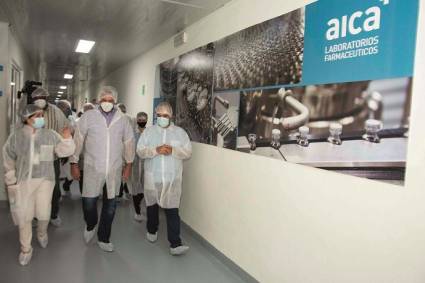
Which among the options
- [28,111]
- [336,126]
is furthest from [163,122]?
[336,126]

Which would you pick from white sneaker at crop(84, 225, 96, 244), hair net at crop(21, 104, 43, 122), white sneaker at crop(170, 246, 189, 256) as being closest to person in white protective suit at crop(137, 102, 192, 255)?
white sneaker at crop(170, 246, 189, 256)

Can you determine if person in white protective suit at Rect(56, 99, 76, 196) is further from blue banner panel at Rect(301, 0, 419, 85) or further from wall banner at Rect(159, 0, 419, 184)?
blue banner panel at Rect(301, 0, 419, 85)

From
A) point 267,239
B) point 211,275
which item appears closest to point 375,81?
point 267,239

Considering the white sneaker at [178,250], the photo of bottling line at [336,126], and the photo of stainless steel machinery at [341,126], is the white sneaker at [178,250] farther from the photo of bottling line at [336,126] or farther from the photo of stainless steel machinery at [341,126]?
the photo of stainless steel machinery at [341,126]

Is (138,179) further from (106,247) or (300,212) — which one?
(300,212)

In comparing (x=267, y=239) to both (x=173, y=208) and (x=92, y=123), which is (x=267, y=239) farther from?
(x=92, y=123)

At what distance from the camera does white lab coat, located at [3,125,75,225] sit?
2.82 m

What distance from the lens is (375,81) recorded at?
5.53ft

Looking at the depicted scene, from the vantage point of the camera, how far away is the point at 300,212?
7.20ft

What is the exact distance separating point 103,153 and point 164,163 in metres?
0.55

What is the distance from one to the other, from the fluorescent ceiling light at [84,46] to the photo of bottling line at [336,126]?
11.5 feet

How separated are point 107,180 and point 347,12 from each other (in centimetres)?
Result: 238

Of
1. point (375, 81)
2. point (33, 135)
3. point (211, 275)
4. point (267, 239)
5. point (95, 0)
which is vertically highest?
point (95, 0)

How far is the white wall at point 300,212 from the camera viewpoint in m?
1.54
